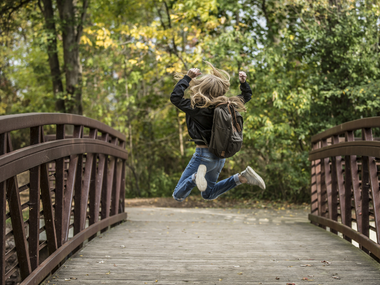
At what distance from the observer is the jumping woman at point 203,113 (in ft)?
13.5

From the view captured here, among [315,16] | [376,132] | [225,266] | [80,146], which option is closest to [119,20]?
[315,16]

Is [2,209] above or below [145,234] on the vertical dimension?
above

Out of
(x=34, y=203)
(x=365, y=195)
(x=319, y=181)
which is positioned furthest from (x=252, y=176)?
(x=319, y=181)

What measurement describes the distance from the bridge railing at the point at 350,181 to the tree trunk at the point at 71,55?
7746mm

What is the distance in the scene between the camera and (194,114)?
4184 millimetres

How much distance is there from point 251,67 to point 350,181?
19.7 ft

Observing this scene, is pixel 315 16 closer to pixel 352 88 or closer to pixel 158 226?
pixel 352 88

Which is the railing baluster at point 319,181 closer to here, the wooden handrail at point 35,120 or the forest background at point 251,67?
the forest background at point 251,67

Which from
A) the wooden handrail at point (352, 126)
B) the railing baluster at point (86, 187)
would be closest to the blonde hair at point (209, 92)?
the wooden handrail at point (352, 126)

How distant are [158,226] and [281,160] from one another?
573 cm

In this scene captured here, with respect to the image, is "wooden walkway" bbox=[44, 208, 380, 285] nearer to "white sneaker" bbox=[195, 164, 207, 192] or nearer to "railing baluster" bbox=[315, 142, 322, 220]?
"railing baluster" bbox=[315, 142, 322, 220]

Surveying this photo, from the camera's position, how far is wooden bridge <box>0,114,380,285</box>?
10.6 ft

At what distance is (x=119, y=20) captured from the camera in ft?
40.4

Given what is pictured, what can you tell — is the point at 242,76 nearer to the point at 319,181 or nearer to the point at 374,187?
the point at 374,187
